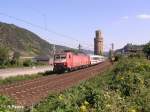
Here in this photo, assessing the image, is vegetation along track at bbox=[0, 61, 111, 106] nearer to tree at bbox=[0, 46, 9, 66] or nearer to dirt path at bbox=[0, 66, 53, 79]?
dirt path at bbox=[0, 66, 53, 79]

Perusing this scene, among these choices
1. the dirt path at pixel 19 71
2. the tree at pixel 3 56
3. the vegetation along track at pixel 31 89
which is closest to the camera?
the vegetation along track at pixel 31 89

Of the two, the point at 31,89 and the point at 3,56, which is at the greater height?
the point at 3,56

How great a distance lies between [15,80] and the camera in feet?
162

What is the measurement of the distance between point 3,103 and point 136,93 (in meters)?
5.67

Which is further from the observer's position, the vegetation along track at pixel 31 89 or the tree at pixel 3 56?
the tree at pixel 3 56

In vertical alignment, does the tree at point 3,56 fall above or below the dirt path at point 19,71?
above

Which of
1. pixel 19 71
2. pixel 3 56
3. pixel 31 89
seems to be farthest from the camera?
pixel 3 56

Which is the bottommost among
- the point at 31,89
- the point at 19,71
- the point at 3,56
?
the point at 31,89

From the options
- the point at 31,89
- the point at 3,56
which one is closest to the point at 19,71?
the point at 31,89

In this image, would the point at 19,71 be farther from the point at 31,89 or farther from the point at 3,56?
the point at 3,56

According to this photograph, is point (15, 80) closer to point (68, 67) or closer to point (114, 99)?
point (68, 67)

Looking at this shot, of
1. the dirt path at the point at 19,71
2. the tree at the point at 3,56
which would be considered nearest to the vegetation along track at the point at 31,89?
the dirt path at the point at 19,71

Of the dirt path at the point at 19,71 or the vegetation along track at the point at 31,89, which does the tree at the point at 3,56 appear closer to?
the dirt path at the point at 19,71

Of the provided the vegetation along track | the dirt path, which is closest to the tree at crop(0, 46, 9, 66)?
the dirt path
